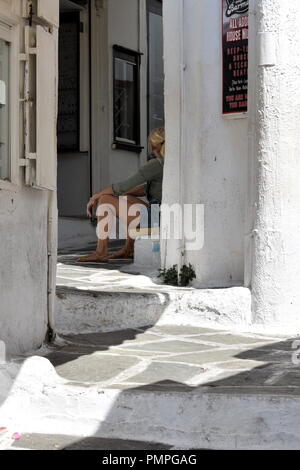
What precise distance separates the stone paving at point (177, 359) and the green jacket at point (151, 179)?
2537mm

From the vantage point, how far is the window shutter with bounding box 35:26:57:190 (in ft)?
21.4

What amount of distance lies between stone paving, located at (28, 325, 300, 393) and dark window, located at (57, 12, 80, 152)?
22.9ft

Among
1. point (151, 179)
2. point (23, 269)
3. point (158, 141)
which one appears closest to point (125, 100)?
point (151, 179)

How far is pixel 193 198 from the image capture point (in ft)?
28.8

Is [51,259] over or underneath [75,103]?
underneath

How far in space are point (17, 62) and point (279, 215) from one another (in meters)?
2.40

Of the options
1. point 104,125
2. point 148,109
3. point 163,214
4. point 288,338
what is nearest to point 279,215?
point 288,338

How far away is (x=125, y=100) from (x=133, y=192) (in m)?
4.77

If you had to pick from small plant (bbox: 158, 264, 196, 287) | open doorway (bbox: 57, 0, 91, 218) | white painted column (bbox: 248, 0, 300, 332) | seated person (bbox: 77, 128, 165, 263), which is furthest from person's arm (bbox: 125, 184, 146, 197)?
open doorway (bbox: 57, 0, 91, 218)

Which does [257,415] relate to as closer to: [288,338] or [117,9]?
[288,338]

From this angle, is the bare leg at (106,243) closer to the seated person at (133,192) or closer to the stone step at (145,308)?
the seated person at (133,192)

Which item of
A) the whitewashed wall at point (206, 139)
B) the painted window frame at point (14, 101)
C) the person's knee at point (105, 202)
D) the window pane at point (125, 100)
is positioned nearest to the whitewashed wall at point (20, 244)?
the painted window frame at point (14, 101)

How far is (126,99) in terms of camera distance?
1527 centimetres

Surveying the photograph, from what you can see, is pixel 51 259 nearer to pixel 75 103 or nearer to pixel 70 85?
pixel 75 103
